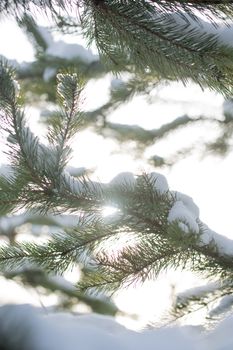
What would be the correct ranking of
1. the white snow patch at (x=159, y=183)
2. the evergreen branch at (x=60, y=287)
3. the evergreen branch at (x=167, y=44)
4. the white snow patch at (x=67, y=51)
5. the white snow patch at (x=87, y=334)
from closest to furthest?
1. the white snow patch at (x=87, y=334)
2. the evergreen branch at (x=167, y=44)
3. the white snow patch at (x=159, y=183)
4. the white snow patch at (x=67, y=51)
5. the evergreen branch at (x=60, y=287)

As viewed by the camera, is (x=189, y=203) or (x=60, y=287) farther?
(x=60, y=287)

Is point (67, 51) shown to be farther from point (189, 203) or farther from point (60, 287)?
point (189, 203)

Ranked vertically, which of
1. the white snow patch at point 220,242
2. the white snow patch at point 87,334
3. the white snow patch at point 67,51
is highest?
the white snow patch at point 67,51

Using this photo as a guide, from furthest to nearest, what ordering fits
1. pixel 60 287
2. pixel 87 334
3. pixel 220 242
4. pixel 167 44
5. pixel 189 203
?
1. pixel 60 287
2. pixel 220 242
3. pixel 189 203
4. pixel 167 44
5. pixel 87 334

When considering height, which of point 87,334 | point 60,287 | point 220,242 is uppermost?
point 60,287

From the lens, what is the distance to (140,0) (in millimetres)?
1580

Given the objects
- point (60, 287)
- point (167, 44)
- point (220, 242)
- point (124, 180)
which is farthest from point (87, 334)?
point (60, 287)

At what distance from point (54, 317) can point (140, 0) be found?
1.03 metres

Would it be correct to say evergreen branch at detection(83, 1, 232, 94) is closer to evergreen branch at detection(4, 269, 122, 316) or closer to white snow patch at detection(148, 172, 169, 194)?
white snow patch at detection(148, 172, 169, 194)

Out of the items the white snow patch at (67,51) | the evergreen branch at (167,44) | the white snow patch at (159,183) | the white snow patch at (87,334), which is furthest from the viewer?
the white snow patch at (67,51)

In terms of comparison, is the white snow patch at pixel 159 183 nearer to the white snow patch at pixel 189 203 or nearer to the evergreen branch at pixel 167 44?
the white snow patch at pixel 189 203

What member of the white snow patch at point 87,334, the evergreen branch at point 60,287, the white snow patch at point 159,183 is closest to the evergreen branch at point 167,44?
the white snow patch at point 159,183

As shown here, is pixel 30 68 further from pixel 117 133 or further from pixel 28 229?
pixel 28 229

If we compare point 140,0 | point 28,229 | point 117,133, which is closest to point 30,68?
point 117,133
